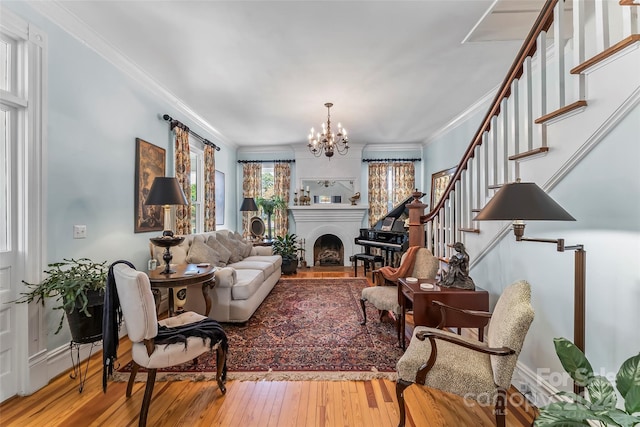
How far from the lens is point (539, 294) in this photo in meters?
1.92

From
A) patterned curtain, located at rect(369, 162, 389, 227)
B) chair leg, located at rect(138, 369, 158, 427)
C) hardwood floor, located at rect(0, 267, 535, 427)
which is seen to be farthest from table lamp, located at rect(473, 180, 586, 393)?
patterned curtain, located at rect(369, 162, 389, 227)

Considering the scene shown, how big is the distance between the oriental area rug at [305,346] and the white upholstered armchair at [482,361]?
28.1 inches

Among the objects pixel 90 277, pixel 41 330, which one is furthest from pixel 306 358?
pixel 41 330

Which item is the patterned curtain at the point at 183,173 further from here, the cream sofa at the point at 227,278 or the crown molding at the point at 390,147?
the crown molding at the point at 390,147

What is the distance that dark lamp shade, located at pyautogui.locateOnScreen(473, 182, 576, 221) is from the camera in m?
1.37

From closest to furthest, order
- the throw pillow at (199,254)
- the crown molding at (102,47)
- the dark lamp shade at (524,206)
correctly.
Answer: the dark lamp shade at (524,206) < the crown molding at (102,47) < the throw pillow at (199,254)

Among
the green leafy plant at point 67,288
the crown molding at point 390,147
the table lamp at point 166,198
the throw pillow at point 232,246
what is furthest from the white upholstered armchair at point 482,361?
the crown molding at point 390,147

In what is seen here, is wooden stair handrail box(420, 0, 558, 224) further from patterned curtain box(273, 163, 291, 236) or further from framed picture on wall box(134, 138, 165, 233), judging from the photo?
patterned curtain box(273, 163, 291, 236)

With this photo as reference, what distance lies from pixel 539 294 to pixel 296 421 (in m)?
1.90

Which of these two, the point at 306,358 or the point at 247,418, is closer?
the point at 247,418

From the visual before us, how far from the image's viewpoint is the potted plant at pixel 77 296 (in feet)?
6.64

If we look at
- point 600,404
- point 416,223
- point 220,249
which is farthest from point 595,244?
point 220,249

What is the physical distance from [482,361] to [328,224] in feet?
16.8

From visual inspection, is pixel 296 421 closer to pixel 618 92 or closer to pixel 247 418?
pixel 247 418
